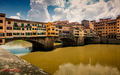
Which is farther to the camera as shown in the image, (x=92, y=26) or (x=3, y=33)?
(x=92, y=26)

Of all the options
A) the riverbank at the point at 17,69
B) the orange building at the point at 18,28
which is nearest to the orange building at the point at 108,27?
the orange building at the point at 18,28

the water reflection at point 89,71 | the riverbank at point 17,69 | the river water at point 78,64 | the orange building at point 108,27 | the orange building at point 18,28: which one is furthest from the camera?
the orange building at point 108,27

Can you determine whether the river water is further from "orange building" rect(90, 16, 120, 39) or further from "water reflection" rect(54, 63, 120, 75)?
"orange building" rect(90, 16, 120, 39)

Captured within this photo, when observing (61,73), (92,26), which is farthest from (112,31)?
(61,73)

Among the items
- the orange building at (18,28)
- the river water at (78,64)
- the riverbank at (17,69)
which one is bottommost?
the river water at (78,64)

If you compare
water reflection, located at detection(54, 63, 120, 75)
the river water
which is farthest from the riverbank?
water reflection, located at detection(54, 63, 120, 75)

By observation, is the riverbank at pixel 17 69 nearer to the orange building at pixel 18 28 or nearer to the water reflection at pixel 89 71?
the water reflection at pixel 89 71

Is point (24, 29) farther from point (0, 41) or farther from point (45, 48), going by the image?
point (45, 48)

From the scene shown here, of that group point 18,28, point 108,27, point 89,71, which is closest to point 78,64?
point 89,71

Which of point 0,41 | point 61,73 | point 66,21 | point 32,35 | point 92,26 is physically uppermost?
point 66,21

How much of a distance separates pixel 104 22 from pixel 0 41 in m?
70.8

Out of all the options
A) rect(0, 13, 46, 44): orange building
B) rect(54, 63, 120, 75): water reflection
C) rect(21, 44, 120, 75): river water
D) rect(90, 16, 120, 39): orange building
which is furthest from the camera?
rect(90, 16, 120, 39): orange building

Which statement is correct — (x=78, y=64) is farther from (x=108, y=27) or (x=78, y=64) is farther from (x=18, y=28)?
(x=108, y=27)

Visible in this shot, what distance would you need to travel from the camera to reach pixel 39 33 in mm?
29703
